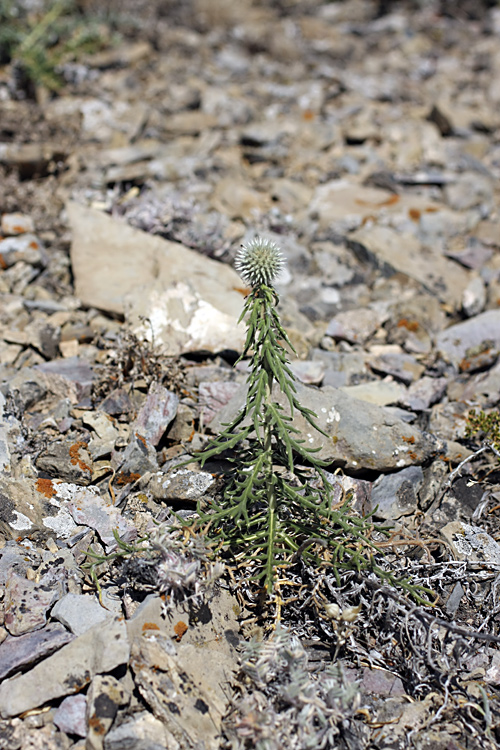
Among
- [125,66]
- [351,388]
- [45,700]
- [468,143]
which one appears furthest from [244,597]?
[125,66]

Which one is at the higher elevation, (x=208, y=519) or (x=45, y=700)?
(x=208, y=519)

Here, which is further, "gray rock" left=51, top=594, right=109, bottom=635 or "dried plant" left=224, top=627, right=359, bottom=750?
"gray rock" left=51, top=594, right=109, bottom=635

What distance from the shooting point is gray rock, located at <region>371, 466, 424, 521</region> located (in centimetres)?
327

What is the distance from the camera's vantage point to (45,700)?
7.77 ft

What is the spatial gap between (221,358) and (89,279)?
1.44m

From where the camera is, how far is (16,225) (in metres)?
5.42

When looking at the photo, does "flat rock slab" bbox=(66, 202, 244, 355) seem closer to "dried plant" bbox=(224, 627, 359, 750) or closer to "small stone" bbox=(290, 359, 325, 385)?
"small stone" bbox=(290, 359, 325, 385)

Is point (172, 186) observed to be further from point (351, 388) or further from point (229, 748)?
point (229, 748)

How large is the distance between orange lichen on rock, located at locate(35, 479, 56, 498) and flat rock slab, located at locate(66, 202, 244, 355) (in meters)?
1.27

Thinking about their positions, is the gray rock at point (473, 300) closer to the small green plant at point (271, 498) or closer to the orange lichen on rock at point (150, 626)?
the small green plant at point (271, 498)

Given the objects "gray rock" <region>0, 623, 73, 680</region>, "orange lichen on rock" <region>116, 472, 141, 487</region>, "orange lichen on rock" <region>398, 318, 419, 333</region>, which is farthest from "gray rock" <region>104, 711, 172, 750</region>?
"orange lichen on rock" <region>398, 318, 419, 333</region>

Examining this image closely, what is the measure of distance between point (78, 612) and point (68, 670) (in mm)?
280

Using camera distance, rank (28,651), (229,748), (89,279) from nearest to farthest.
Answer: (229,748) → (28,651) → (89,279)

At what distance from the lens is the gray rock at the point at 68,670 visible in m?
2.37
